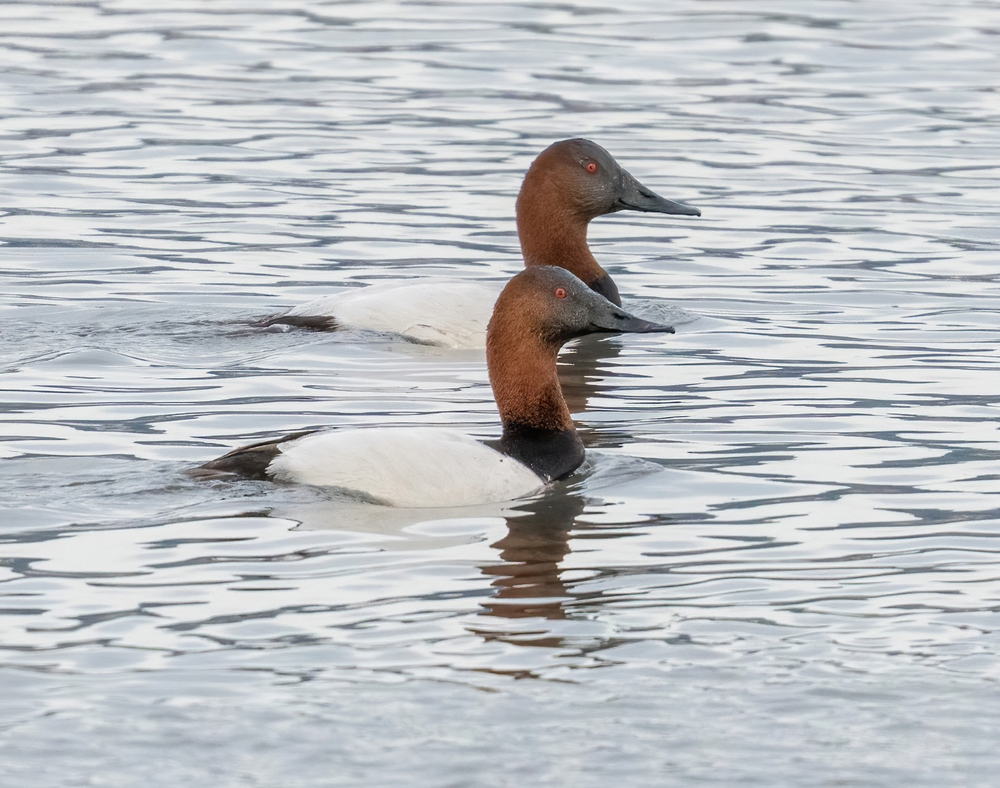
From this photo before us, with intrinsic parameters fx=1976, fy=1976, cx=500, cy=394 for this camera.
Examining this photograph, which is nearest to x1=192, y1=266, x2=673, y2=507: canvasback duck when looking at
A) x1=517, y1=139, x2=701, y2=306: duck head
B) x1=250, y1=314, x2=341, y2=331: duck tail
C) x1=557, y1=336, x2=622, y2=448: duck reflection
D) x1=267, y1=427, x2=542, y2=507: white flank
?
x1=267, y1=427, x2=542, y2=507: white flank

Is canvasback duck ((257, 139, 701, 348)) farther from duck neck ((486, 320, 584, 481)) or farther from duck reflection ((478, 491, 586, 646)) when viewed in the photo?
duck reflection ((478, 491, 586, 646))

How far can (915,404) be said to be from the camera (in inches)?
383

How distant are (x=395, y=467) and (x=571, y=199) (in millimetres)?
4832

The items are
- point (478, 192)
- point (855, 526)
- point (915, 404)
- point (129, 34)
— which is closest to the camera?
point (855, 526)

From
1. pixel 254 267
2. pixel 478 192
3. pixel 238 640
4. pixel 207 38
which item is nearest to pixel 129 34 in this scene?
pixel 207 38

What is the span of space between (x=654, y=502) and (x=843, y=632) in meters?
1.76

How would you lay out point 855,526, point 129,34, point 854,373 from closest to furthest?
point 855,526, point 854,373, point 129,34

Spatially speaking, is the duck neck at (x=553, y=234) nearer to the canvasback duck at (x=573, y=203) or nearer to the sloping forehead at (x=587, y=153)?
the canvasback duck at (x=573, y=203)

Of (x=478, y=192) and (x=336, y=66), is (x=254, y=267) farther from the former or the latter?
(x=336, y=66)

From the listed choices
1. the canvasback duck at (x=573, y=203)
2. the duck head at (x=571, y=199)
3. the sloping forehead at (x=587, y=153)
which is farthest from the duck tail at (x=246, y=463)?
the sloping forehead at (x=587, y=153)

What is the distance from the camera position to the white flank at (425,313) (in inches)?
437

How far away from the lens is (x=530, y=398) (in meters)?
8.55

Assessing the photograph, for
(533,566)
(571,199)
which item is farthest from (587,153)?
(533,566)

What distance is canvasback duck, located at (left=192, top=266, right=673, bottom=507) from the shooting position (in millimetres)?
7805
